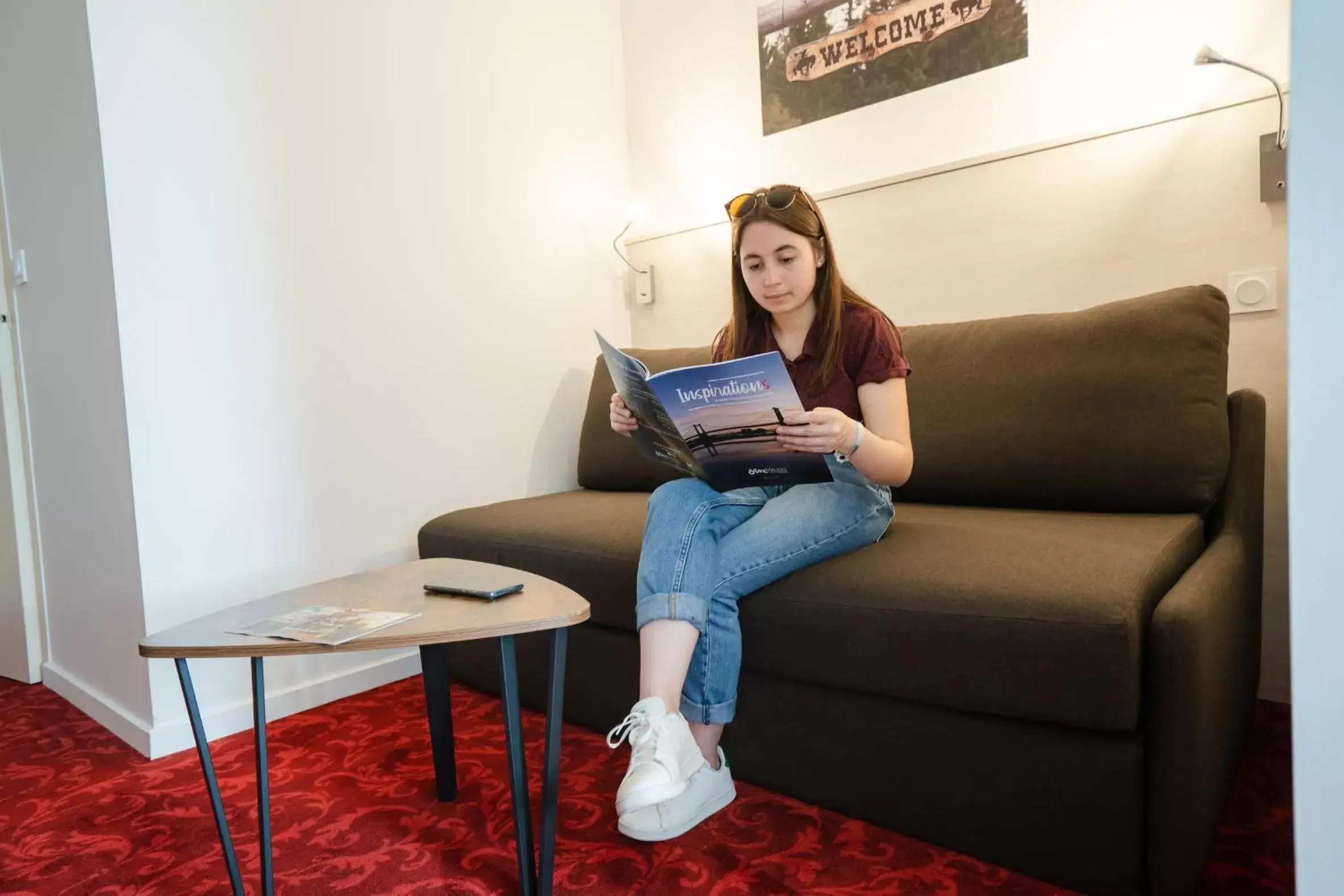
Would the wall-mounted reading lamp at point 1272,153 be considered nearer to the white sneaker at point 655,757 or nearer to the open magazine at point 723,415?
the open magazine at point 723,415

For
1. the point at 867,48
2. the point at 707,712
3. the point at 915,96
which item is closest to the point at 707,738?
the point at 707,712

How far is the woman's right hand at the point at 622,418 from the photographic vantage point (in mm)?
1466

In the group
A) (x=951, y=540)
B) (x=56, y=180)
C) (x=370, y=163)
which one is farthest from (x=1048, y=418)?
(x=56, y=180)

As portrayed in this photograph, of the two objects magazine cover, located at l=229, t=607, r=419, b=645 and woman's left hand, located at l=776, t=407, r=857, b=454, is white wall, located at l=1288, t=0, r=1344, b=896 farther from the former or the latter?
magazine cover, located at l=229, t=607, r=419, b=645

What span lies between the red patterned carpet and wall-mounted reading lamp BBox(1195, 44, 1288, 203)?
103 cm

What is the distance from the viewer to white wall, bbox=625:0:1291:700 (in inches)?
68.0

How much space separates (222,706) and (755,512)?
1.26 meters

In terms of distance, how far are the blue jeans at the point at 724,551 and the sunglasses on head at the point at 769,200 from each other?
44cm

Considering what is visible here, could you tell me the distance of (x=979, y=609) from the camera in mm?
1116

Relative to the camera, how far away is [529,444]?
247cm

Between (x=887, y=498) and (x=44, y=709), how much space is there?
202cm

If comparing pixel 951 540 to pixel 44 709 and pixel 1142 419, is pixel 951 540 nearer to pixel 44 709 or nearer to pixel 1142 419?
pixel 1142 419

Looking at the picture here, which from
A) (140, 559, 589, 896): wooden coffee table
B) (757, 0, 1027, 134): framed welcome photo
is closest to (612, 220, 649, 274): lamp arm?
(757, 0, 1027, 134): framed welcome photo

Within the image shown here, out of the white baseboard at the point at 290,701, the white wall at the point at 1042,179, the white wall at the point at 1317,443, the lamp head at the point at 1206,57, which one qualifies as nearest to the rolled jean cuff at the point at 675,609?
the white wall at the point at 1317,443
